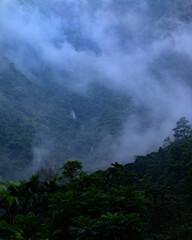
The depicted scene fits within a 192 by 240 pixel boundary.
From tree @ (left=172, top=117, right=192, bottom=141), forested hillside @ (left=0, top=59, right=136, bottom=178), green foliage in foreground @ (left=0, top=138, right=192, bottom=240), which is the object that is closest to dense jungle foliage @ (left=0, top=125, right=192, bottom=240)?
green foliage in foreground @ (left=0, top=138, right=192, bottom=240)

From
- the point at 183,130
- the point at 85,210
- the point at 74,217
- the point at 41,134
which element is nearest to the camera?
the point at 74,217

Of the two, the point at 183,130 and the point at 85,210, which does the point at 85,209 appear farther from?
the point at 183,130

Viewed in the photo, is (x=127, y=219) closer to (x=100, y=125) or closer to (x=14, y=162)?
(x=14, y=162)

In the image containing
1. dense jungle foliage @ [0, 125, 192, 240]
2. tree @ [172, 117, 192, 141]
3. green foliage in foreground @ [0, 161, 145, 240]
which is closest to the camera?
green foliage in foreground @ [0, 161, 145, 240]

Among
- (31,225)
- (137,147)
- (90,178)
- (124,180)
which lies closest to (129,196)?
(90,178)

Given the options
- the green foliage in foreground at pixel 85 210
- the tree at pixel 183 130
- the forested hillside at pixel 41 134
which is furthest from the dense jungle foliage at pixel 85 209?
the forested hillside at pixel 41 134

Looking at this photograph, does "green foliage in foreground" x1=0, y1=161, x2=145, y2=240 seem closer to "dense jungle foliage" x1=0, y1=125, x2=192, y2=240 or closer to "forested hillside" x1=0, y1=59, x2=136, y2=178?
"dense jungle foliage" x1=0, y1=125, x2=192, y2=240

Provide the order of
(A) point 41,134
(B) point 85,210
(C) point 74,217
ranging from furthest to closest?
1. (A) point 41,134
2. (B) point 85,210
3. (C) point 74,217

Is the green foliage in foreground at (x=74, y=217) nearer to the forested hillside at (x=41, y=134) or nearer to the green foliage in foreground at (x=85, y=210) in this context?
the green foliage in foreground at (x=85, y=210)

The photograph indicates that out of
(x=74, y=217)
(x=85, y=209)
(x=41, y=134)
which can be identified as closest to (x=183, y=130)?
(x=85, y=209)

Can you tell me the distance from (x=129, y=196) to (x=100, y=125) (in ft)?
599

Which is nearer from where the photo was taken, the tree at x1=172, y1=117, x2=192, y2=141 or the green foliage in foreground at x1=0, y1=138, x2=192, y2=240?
the green foliage in foreground at x1=0, y1=138, x2=192, y2=240

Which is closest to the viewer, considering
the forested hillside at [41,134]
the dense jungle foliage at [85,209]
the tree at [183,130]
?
the dense jungle foliage at [85,209]

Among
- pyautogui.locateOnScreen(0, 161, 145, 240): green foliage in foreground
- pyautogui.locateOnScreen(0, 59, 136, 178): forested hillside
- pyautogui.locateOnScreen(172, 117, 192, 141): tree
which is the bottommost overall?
pyautogui.locateOnScreen(0, 161, 145, 240): green foliage in foreground
